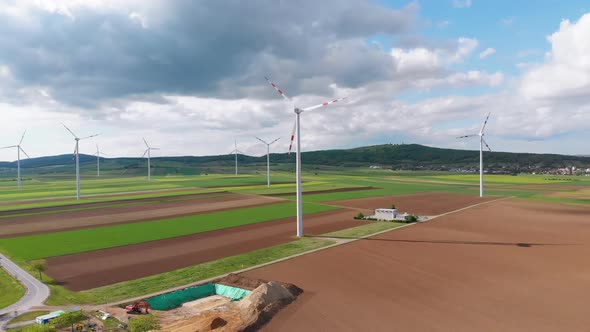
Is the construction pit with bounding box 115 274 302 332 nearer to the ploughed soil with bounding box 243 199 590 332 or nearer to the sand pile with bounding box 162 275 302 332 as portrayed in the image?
the sand pile with bounding box 162 275 302 332

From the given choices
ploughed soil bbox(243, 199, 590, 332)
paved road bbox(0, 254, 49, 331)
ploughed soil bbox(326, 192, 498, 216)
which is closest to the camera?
ploughed soil bbox(243, 199, 590, 332)

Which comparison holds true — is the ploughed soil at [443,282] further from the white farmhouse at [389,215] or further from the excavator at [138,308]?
the white farmhouse at [389,215]

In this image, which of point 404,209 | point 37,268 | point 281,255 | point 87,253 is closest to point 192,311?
point 281,255

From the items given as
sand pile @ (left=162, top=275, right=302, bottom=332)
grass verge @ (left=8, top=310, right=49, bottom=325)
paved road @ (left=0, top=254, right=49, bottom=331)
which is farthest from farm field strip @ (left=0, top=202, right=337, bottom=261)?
sand pile @ (left=162, top=275, right=302, bottom=332)

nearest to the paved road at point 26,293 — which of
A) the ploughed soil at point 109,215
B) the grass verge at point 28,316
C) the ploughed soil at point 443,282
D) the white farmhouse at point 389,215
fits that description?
the grass verge at point 28,316

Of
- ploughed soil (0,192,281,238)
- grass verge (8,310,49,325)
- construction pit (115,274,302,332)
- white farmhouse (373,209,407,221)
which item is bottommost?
construction pit (115,274,302,332)

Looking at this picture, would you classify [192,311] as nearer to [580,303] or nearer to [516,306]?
[516,306]
